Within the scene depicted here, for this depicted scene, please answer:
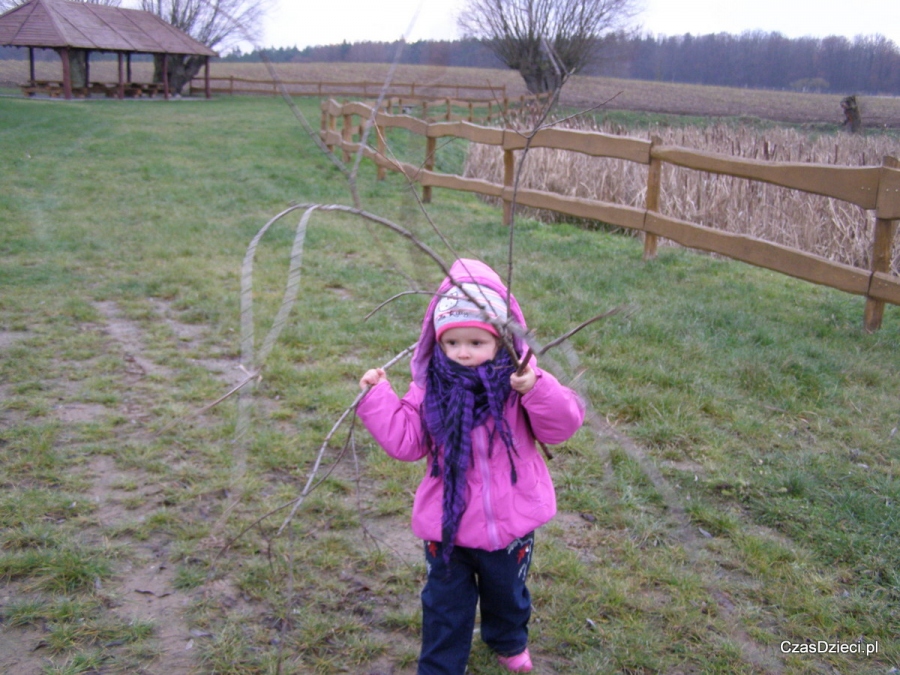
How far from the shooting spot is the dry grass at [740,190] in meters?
7.02

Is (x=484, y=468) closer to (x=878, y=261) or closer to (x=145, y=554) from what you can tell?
(x=145, y=554)

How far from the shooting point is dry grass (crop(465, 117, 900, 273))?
702 cm

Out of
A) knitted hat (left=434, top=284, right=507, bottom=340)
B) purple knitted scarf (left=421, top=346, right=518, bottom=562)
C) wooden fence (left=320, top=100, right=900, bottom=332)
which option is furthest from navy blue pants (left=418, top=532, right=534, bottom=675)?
wooden fence (left=320, top=100, right=900, bottom=332)

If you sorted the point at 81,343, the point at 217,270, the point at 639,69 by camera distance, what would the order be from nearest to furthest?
the point at 81,343 → the point at 217,270 → the point at 639,69

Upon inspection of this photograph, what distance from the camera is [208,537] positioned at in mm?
2766

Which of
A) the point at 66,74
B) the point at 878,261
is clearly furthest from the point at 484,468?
the point at 66,74

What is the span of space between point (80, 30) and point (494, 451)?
1160 inches

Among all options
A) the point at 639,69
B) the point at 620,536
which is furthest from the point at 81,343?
the point at 639,69

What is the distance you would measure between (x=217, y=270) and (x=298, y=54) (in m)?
4.70

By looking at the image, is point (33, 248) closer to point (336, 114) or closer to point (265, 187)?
point (265, 187)

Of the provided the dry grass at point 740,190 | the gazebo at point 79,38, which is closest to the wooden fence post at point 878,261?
the dry grass at point 740,190

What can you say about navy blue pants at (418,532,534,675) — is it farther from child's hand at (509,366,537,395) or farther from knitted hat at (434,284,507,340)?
knitted hat at (434,284,507,340)

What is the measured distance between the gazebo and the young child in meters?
24.1

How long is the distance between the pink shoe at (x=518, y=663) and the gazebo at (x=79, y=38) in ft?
79.9
